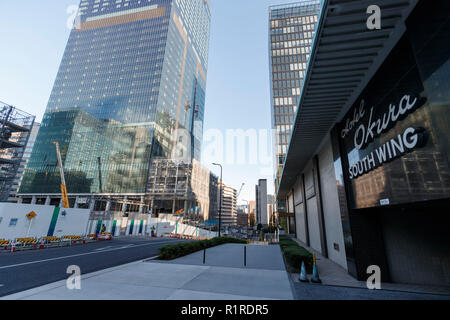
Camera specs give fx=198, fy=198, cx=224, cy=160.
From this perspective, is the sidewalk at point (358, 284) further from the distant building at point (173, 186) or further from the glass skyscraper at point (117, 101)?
the glass skyscraper at point (117, 101)

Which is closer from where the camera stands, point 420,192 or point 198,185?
point 420,192

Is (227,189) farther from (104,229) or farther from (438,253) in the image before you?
(438,253)

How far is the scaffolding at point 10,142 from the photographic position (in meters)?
38.9

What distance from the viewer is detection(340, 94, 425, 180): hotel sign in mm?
5156

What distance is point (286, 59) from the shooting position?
186ft

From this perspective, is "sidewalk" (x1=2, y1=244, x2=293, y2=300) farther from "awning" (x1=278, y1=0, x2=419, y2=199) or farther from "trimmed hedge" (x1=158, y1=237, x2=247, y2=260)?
"awning" (x1=278, y1=0, x2=419, y2=199)

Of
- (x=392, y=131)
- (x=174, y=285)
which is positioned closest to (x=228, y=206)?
(x=174, y=285)

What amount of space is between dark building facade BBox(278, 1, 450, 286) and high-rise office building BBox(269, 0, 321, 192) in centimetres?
4171

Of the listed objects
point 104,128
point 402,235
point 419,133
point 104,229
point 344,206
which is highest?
point 104,128

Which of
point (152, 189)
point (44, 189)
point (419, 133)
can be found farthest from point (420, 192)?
point (44, 189)

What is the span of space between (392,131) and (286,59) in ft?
194

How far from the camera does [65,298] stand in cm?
559

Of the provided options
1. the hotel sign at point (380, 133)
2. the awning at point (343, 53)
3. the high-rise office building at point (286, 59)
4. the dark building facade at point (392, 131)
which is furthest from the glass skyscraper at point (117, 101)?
the hotel sign at point (380, 133)

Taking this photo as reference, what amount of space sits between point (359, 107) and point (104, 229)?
37082 mm
